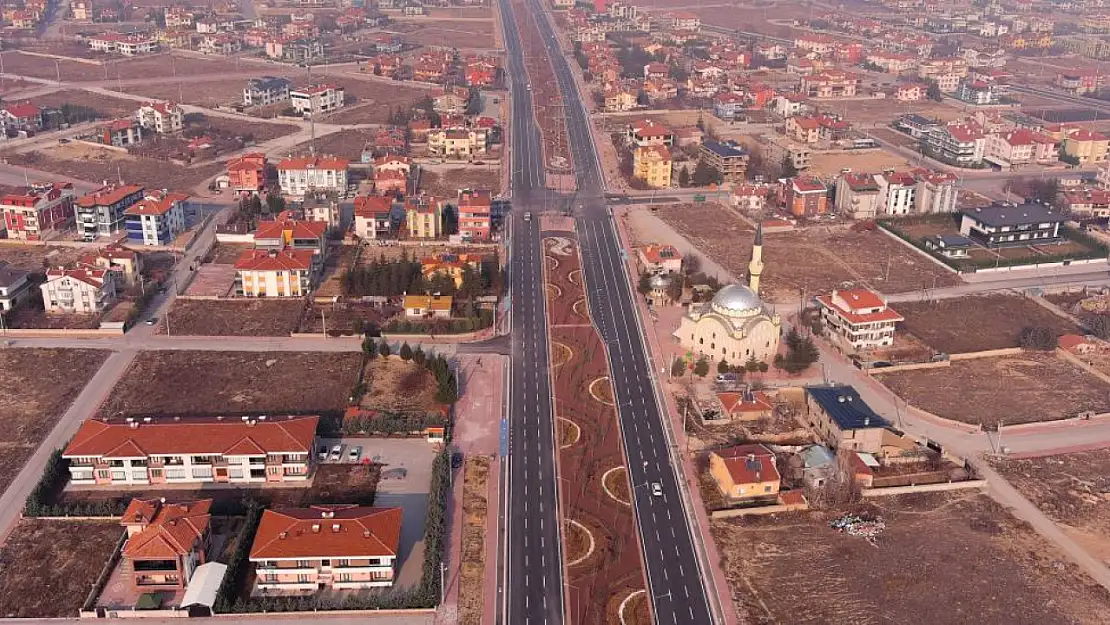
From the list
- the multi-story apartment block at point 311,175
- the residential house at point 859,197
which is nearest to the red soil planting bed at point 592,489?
the multi-story apartment block at point 311,175

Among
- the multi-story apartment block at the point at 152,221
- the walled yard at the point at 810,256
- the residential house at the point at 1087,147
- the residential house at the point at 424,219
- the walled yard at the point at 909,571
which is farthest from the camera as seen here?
the residential house at the point at 1087,147

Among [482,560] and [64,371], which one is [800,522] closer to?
[482,560]

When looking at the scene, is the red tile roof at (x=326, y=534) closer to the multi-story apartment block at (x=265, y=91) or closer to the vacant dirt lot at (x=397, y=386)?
the vacant dirt lot at (x=397, y=386)

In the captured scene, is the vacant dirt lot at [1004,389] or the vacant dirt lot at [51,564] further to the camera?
the vacant dirt lot at [1004,389]

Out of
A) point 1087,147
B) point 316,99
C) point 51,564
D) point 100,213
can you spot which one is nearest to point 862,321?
point 51,564

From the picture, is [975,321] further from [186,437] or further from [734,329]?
[186,437]

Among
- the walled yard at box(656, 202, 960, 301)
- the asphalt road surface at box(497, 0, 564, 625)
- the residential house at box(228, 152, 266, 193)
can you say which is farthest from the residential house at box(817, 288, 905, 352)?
the residential house at box(228, 152, 266, 193)
